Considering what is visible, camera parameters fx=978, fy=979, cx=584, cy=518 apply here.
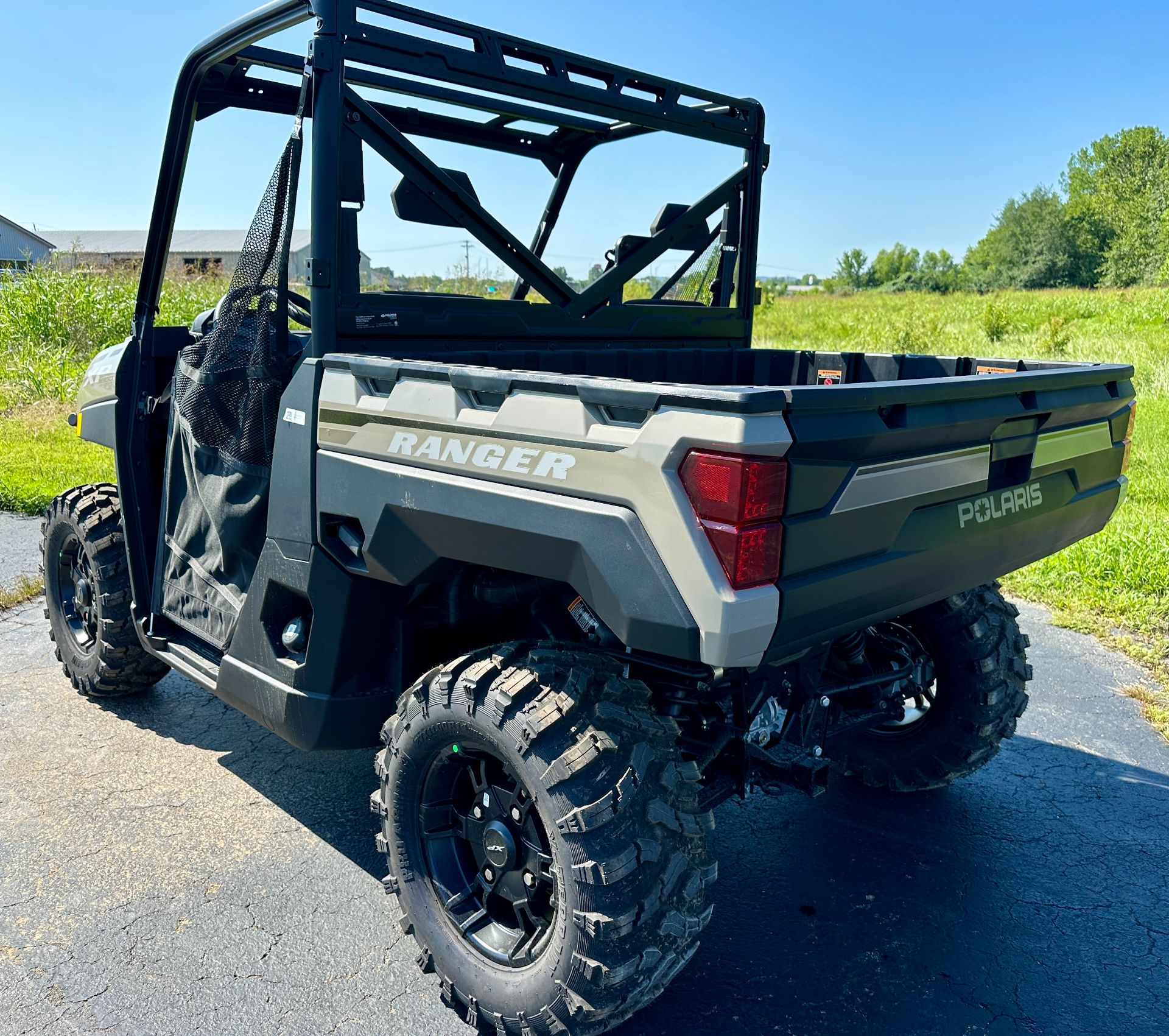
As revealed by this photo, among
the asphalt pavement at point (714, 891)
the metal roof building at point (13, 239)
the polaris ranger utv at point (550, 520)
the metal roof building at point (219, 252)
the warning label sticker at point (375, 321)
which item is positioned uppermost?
the metal roof building at point (13, 239)

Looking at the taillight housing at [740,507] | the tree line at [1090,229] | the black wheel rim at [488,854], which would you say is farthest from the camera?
the tree line at [1090,229]

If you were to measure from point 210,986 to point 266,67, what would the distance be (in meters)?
2.98

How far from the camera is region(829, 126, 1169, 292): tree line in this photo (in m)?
62.6

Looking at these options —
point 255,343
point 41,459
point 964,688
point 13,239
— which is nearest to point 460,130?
point 255,343

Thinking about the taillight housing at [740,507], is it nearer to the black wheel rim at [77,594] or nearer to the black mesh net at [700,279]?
the black mesh net at [700,279]

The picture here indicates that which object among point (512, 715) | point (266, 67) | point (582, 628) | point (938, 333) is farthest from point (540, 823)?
point (938, 333)

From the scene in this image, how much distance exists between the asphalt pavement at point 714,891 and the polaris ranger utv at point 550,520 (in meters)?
0.32

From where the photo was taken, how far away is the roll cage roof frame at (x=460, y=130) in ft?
8.59

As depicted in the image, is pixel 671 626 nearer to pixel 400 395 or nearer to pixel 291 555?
pixel 400 395

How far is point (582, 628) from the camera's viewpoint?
99.2 inches

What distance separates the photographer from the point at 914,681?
3336 mm

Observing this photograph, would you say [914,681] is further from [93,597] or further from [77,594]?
[77,594]

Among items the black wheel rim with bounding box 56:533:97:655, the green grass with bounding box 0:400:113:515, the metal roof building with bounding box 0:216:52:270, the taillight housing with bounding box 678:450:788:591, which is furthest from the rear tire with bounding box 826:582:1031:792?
the metal roof building with bounding box 0:216:52:270

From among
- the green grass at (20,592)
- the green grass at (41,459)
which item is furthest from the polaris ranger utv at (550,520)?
the green grass at (41,459)
